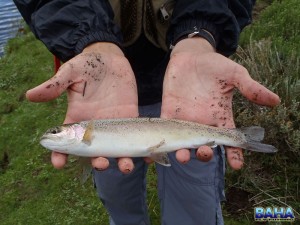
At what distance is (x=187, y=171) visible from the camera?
3.11m

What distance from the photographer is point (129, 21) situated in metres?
3.25

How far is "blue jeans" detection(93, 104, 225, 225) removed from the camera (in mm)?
3113

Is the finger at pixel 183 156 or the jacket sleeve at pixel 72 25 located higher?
the jacket sleeve at pixel 72 25

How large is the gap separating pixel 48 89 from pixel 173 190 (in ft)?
4.10

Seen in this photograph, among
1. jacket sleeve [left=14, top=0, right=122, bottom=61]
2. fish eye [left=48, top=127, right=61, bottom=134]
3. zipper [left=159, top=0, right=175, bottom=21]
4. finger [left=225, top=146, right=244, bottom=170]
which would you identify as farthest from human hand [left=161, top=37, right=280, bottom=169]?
fish eye [left=48, top=127, right=61, bottom=134]

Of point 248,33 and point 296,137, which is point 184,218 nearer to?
point 296,137

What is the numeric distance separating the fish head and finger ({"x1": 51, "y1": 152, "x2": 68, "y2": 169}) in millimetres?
33

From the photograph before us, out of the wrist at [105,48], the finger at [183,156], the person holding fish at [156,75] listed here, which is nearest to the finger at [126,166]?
the person holding fish at [156,75]

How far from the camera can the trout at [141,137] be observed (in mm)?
2752

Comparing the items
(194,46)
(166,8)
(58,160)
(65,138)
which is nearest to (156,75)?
(194,46)

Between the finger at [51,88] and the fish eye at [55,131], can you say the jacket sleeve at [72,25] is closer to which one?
the finger at [51,88]

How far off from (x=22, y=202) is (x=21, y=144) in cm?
129

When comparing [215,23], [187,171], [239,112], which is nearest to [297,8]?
[239,112]

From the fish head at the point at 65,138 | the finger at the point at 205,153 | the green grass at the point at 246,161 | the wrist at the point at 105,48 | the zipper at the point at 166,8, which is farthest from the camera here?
the green grass at the point at 246,161
